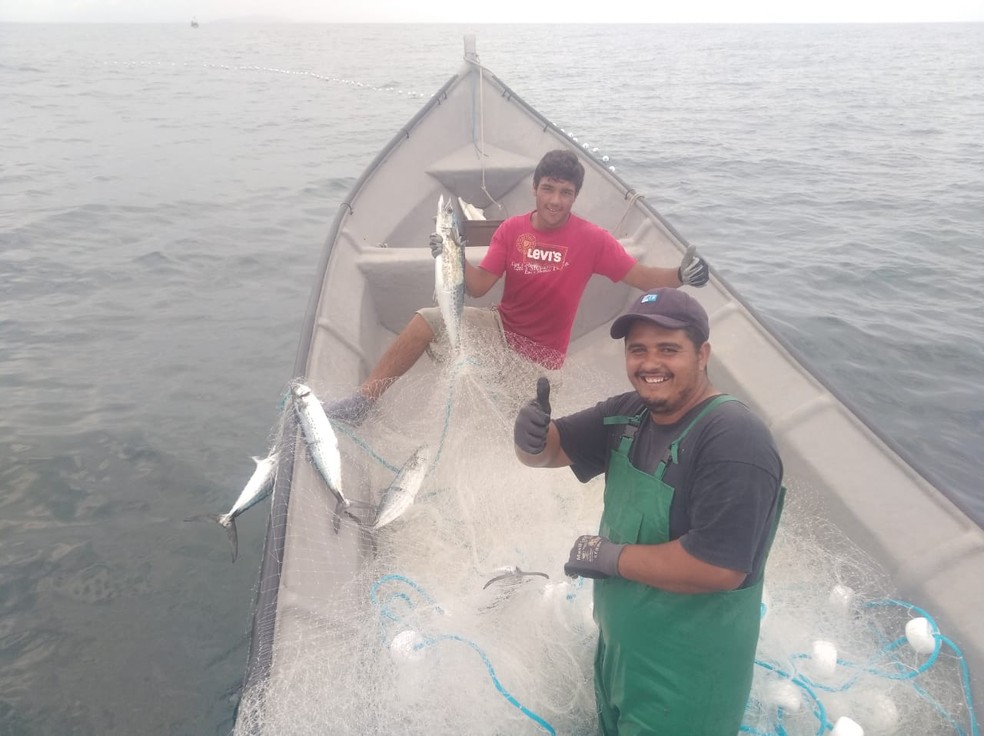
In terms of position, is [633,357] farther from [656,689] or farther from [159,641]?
[159,641]

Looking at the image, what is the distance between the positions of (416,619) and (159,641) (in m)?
2.22

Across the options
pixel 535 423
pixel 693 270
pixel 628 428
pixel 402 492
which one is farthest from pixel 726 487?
pixel 693 270

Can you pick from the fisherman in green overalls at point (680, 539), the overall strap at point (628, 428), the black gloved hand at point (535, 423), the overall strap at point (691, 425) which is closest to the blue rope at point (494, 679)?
the fisherman in green overalls at point (680, 539)

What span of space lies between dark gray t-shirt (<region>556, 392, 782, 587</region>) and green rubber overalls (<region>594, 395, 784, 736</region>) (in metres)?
0.04

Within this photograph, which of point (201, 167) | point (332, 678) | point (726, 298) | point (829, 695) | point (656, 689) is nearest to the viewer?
point (656, 689)

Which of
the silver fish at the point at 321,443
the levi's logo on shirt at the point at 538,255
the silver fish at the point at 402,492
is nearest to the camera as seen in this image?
the silver fish at the point at 321,443

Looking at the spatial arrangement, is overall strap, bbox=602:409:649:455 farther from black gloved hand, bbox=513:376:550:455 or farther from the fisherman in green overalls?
black gloved hand, bbox=513:376:550:455

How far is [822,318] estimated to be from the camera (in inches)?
340

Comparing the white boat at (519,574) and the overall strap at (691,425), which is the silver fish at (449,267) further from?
the overall strap at (691,425)

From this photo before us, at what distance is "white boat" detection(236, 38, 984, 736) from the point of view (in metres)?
2.68

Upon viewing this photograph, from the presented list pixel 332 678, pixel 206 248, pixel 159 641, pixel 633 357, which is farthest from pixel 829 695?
pixel 206 248

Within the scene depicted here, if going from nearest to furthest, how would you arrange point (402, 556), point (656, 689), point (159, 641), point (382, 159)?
point (656, 689) → point (402, 556) → point (159, 641) → point (382, 159)

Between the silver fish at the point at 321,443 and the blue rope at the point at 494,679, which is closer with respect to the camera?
the blue rope at the point at 494,679

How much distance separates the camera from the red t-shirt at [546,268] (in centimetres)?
473
